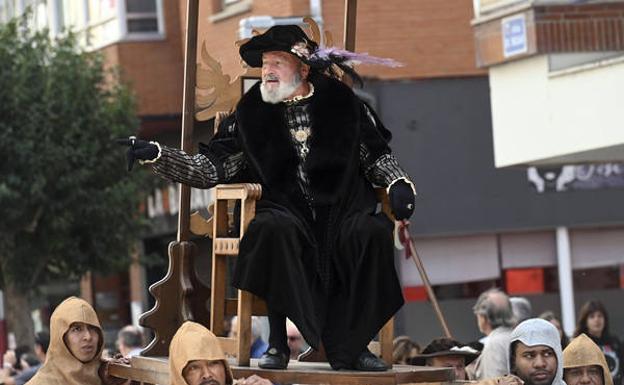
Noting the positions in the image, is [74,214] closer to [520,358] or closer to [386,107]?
[386,107]

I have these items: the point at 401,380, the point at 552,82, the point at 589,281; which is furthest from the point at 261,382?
the point at 589,281

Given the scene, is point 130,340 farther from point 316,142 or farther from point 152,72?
point 152,72

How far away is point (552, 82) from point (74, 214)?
8839mm

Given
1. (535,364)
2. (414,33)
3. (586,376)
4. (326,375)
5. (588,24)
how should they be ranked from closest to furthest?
(326,375) → (535,364) → (586,376) → (588,24) → (414,33)

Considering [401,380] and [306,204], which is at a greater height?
[306,204]

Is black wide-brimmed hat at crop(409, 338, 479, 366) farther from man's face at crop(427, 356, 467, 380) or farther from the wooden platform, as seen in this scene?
the wooden platform

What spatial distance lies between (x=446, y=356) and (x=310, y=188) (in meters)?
2.52

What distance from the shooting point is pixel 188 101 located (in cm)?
933

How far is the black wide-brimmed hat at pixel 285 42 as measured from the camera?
27.3 ft

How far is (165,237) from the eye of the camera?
27953 mm

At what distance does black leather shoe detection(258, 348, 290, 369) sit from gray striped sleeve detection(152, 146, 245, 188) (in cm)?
79

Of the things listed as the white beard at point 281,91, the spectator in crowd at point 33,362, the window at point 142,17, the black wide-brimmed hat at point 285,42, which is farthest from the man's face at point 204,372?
the window at point 142,17

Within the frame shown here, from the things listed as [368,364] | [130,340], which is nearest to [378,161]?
[368,364]

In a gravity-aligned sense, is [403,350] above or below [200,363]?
below
